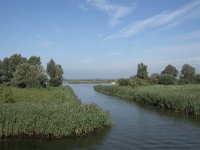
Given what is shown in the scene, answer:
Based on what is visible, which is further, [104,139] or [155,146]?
[104,139]

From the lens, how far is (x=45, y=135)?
22.4 meters

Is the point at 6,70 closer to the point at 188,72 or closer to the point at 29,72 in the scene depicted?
the point at 29,72

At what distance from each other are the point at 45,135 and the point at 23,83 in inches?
1968

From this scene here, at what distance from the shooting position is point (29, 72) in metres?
70.2

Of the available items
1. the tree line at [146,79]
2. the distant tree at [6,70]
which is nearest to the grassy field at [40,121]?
the tree line at [146,79]

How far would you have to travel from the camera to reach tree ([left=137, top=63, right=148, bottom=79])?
305 feet

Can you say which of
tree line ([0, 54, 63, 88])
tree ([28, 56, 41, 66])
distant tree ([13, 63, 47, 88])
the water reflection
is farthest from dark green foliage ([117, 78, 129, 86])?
the water reflection

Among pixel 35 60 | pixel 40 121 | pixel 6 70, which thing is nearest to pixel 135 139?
pixel 40 121

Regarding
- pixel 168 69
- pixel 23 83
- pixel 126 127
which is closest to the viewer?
pixel 126 127

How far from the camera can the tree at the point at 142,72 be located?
9294 cm

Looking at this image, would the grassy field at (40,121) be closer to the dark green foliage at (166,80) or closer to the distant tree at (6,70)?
the distant tree at (6,70)

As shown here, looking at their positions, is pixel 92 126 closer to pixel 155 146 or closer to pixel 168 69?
pixel 155 146

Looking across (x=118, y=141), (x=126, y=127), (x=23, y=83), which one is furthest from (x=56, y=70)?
(x=118, y=141)

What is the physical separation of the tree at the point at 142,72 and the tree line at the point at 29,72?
915 inches
